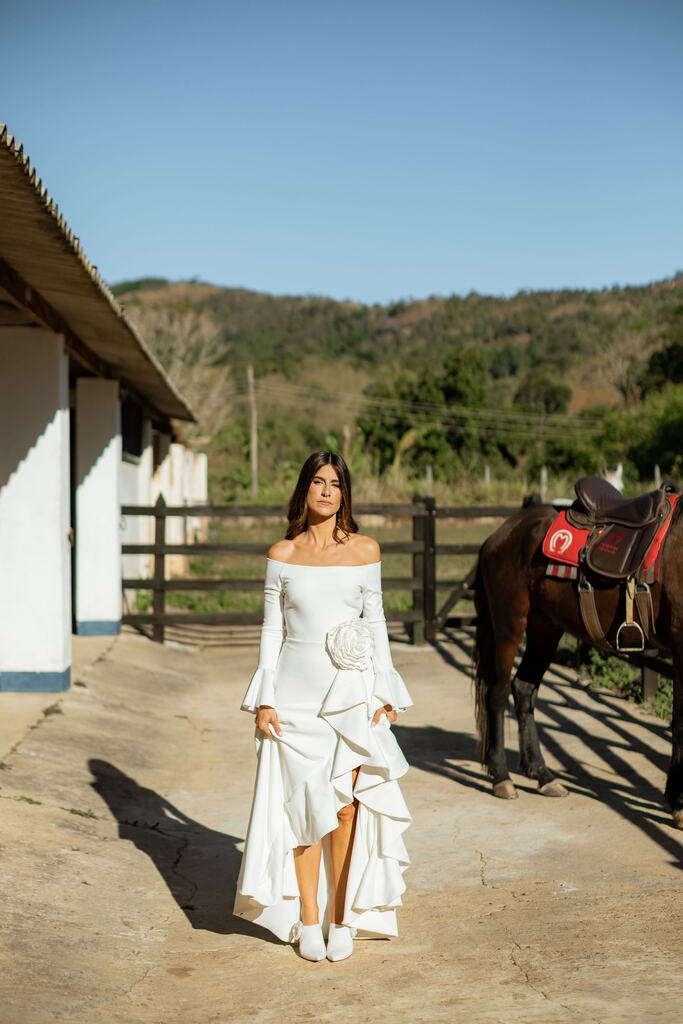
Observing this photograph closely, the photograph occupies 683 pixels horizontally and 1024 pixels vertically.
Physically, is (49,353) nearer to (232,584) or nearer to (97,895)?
(232,584)

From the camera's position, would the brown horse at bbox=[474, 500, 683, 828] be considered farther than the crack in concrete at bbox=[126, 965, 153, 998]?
Yes

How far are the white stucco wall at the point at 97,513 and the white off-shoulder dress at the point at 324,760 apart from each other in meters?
8.08

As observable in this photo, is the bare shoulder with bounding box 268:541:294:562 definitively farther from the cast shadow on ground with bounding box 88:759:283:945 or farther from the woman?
the cast shadow on ground with bounding box 88:759:283:945

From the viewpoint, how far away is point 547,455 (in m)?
44.9

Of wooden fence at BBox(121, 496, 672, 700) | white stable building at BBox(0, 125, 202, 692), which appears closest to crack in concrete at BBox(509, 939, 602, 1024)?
white stable building at BBox(0, 125, 202, 692)

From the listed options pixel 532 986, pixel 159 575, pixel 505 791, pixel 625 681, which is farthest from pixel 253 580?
pixel 532 986

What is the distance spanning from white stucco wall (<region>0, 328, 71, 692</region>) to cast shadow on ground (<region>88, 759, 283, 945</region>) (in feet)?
6.19

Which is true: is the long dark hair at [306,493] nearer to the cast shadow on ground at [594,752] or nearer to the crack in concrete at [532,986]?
the crack in concrete at [532,986]

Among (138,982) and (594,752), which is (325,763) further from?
(594,752)

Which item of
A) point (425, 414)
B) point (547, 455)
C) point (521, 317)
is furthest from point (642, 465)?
point (521, 317)

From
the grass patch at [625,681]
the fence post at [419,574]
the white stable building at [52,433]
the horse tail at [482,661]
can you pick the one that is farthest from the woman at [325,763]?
the fence post at [419,574]

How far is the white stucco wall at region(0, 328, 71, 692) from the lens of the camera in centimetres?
799

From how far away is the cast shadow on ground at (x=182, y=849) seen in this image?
418 cm

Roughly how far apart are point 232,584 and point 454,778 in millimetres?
5529
